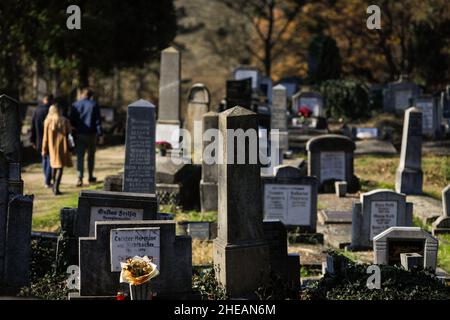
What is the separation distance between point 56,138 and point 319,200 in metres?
5.13

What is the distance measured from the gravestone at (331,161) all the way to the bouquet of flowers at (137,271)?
34.0 feet

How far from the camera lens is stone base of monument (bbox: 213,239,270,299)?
35.1 ft

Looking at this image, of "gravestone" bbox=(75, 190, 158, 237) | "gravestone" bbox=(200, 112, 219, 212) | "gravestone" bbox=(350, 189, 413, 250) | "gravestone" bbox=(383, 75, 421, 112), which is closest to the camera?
"gravestone" bbox=(75, 190, 158, 237)

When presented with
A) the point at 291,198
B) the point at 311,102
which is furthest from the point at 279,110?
the point at 291,198

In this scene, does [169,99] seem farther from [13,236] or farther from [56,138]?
[13,236]

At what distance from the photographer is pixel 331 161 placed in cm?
2009

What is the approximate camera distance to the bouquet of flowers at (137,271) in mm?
9781

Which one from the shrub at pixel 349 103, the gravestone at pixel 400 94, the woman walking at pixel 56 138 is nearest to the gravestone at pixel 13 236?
the woman walking at pixel 56 138

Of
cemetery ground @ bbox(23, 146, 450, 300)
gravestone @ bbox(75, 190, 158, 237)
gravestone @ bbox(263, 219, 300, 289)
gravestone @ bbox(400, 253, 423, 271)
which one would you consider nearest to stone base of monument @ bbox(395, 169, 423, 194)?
A: cemetery ground @ bbox(23, 146, 450, 300)

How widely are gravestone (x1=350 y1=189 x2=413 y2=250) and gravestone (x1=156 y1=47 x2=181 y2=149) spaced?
29.0 feet

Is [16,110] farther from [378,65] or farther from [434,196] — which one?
[378,65]

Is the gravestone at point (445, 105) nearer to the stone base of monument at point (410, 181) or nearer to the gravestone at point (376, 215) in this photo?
the stone base of monument at point (410, 181)

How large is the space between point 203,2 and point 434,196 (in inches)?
1936

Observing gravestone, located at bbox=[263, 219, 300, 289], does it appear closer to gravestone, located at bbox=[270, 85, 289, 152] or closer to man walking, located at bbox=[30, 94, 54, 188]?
man walking, located at bbox=[30, 94, 54, 188]
